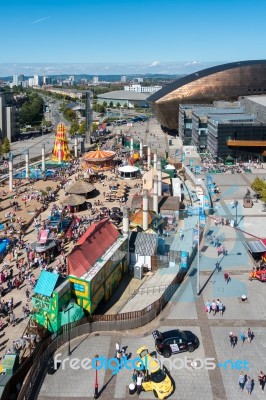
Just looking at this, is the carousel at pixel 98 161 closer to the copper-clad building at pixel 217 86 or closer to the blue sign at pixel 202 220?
the blue sign at pixel 202 220

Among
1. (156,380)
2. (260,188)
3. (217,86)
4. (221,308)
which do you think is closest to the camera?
(156,380)

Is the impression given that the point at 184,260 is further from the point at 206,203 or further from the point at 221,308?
the point at 206,203

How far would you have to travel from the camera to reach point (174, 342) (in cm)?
1711

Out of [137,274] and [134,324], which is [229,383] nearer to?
[134,324]

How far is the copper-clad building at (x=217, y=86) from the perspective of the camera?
270 ft

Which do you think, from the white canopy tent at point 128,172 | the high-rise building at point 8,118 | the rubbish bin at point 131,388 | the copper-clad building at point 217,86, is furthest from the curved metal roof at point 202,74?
the rubbish bin at point 131,388

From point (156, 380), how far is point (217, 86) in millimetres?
74701

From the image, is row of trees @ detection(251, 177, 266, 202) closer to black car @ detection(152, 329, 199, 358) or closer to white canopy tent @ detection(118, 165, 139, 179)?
white canopy tent @ detection(118, 165, 139, 179)

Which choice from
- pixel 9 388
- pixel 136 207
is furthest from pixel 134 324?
pixel 136 207

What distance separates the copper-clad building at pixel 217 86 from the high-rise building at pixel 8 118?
28001mm

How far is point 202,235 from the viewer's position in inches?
1219

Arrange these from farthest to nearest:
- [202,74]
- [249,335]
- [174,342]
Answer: [202,74]
[249,335]
[174,342]

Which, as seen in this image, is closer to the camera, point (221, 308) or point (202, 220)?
point (221, 308)

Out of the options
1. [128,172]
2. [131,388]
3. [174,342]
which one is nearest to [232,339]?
[174,342]
